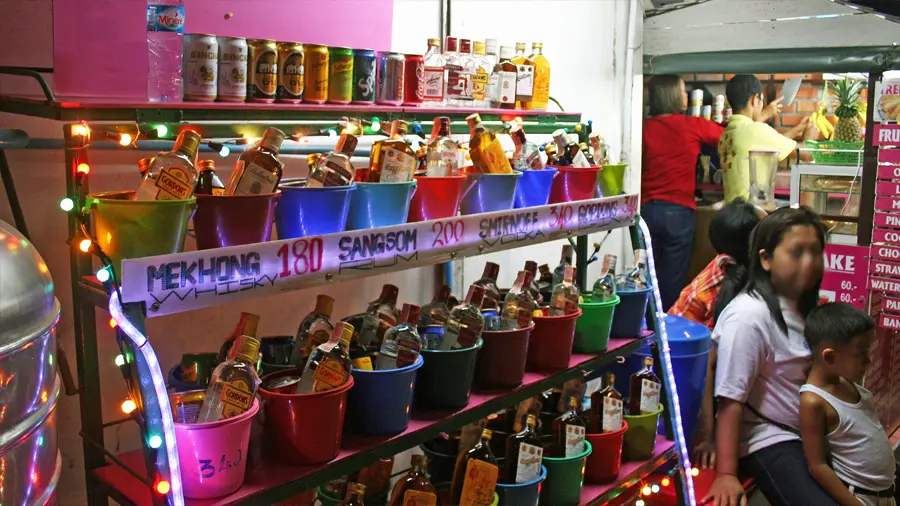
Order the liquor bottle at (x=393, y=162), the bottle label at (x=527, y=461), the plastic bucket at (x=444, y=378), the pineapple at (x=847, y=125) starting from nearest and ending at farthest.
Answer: the liquor bottle at (x=393, y=162) < the plastic bucket at (x=444, y=378) < the bottle label at (x=527, y=461) < the pineapple at (x=847, y=125)

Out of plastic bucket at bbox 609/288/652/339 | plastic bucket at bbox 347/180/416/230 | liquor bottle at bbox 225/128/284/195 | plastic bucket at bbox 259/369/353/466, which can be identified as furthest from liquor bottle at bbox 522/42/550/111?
plastic bucket at bbox 259/369/353/466

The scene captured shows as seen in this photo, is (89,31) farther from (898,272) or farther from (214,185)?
(898,272)

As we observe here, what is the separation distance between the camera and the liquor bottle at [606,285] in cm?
262

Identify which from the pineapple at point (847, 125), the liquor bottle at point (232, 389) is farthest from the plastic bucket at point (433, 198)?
the pineapple at point (847, 125)

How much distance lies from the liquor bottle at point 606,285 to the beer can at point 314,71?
111 centimetres

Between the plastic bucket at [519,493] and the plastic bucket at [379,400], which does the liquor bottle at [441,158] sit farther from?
the plastic bucket at [519,493]

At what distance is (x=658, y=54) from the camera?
4.67 meters

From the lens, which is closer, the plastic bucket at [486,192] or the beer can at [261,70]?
the beer can at [261,70]

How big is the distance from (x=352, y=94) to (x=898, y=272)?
2.96 meters

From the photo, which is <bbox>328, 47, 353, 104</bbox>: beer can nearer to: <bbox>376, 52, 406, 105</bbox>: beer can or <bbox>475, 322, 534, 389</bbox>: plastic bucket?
<bbox>376, 52, 406, 105</bbox>: beer can

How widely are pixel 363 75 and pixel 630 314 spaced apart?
4.10ft

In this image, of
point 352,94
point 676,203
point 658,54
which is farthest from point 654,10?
point 352,94

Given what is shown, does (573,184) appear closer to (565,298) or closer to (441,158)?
(565,298)

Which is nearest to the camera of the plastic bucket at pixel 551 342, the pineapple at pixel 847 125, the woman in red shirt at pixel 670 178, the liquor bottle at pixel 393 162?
the liquor bottle at pixel 393 162
